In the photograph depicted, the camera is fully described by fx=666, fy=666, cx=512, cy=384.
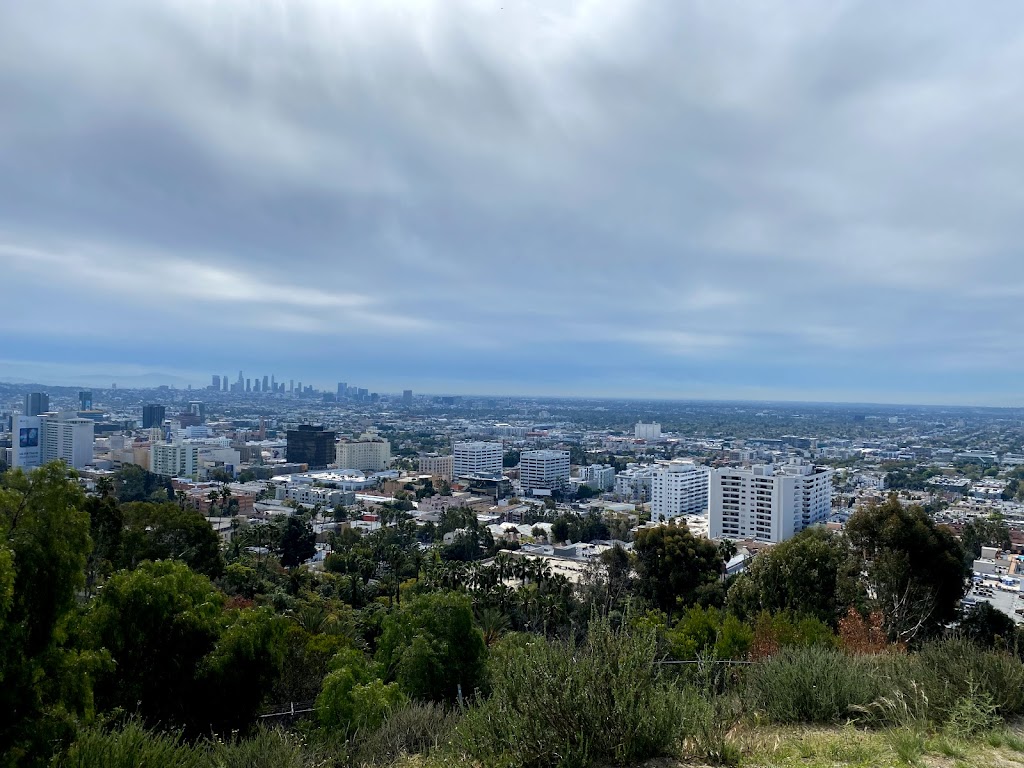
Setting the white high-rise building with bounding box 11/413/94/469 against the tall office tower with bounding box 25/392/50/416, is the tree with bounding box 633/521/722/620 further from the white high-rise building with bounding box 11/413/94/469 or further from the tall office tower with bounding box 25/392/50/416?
the tall office tower with bounding box 25/392/50/416

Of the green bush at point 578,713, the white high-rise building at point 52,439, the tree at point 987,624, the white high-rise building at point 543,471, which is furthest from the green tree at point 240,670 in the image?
the white high-rise building at point 52,439

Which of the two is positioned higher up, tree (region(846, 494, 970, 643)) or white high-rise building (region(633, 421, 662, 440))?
tree (region(846, 494, 970, 643))

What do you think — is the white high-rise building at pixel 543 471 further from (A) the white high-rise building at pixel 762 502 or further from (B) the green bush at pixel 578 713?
(B) the green bush at pixel 578 713

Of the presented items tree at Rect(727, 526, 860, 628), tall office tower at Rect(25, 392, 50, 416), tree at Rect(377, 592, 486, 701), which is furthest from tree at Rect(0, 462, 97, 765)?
tall office tower at Rect(25, 392, 50, 416)

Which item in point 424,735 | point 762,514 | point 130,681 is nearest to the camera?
point 424,735

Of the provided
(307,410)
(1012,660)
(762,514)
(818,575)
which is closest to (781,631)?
(818,575)

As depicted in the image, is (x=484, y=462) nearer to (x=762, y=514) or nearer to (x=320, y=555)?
(x=762, y=514)
